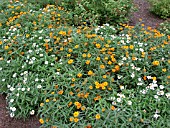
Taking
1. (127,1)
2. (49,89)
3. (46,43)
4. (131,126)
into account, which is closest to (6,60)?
(46,43)

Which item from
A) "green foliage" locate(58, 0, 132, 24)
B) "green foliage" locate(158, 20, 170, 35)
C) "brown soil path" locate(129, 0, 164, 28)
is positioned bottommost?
"brown soil path" locate(129, 0, 164, 28)

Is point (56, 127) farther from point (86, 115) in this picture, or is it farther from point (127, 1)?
point (127, 1)

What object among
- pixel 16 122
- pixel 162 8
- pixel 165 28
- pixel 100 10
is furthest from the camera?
pixel 162 8

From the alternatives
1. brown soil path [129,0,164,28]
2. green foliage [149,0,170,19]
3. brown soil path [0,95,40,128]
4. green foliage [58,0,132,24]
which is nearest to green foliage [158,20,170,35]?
brown soil path [129,0,164,28]

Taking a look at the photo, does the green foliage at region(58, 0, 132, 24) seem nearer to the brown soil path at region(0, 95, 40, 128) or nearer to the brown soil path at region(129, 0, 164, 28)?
the brown soil path at region(129, 0, 164, 28)

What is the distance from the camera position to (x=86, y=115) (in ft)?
9.03

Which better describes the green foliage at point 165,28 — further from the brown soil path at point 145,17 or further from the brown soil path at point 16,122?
the brown soil path at point 16,122

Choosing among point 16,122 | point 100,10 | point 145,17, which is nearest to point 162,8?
point 145,17

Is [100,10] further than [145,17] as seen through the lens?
No

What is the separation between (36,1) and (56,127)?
315cm

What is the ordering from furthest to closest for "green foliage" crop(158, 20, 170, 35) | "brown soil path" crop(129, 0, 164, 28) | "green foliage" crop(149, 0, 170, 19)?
"green foliage" crop(149, 0, 170, 19) → "brown soil path" crop(129, 0, 164, 28) → "green foliage" crop(158, 20, 170, 35)

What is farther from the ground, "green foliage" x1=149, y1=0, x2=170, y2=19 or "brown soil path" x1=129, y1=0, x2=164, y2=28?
"green foliage" x1=149, y1=0, x2=170, y2=19

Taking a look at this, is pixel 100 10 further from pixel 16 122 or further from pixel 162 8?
pixel 16 122

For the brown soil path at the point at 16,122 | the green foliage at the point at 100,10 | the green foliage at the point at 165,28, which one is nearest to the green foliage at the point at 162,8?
the green foliage at the point at 165,28
